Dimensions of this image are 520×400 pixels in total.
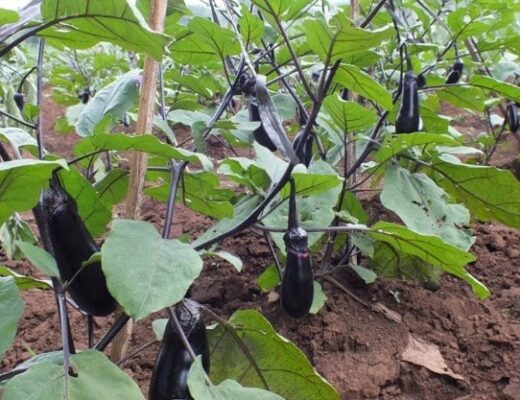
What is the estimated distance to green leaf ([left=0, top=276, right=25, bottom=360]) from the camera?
0.64 meters

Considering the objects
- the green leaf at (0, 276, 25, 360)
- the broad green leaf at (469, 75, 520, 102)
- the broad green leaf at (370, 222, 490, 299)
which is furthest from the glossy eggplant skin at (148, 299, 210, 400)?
the broad green leaf at (469, 75, 520, 102)

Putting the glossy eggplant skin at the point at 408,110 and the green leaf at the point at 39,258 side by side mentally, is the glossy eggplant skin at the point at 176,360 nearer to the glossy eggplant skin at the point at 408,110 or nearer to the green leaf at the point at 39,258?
the green leaf at the point at 39,258

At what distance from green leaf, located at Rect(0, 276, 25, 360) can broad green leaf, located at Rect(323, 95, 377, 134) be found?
659 millimetres

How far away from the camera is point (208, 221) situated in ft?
6.24

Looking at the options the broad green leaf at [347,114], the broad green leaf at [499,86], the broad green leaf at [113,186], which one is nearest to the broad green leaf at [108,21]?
the broad green leaf at [113,186]

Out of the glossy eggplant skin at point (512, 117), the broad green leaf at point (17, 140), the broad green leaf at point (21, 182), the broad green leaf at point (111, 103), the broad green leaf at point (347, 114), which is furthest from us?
the glossy eggplant skin at point (512, 117)

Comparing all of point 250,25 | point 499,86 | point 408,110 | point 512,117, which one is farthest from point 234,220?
point 512,117

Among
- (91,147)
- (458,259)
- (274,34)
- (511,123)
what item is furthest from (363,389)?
(511,123)

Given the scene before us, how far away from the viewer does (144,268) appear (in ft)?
2.10

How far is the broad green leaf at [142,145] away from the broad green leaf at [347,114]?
428 mm

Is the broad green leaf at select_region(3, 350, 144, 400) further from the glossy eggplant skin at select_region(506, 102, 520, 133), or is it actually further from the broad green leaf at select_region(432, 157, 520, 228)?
the glossy eggplant skin at select_region(506, 102, 520, 133)

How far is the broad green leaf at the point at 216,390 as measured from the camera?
651 millimetres

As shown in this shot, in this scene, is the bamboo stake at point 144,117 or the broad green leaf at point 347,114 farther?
the broad green leaf at point 347,114

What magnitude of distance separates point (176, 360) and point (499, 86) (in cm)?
84
